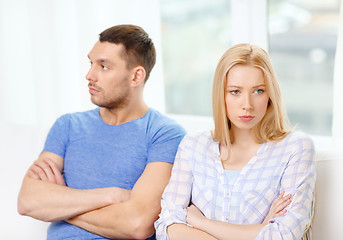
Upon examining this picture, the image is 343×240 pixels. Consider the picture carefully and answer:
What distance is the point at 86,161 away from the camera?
2.15m

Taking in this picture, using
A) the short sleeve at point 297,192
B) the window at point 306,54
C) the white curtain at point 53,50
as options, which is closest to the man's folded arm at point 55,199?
the short sleeve at point 297,192

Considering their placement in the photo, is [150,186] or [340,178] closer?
[340,178]

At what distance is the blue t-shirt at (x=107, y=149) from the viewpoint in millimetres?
2062

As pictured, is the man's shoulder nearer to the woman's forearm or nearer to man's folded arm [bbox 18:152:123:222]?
man's folded arm [bbox 18:152:123:222]

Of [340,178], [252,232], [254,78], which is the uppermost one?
[254,78]

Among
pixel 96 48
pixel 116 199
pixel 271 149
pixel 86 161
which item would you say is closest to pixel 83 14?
pixel 96 48

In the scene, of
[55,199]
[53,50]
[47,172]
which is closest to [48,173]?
[47,172]

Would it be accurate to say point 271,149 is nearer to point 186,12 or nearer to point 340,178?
point 340,178

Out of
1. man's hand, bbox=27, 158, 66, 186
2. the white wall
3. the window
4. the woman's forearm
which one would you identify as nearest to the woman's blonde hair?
the woman's forearm

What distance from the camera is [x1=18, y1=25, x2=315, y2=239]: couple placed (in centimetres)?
173

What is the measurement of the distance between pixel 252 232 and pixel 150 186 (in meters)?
0.46

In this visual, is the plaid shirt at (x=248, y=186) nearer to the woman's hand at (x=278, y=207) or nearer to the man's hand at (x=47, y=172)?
the woman's hand at (x=278, y=207)

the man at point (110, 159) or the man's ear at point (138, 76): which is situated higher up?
the man's ear at point (138, 76)

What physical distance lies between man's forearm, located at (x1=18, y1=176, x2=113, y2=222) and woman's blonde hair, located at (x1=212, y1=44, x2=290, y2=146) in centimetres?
53
